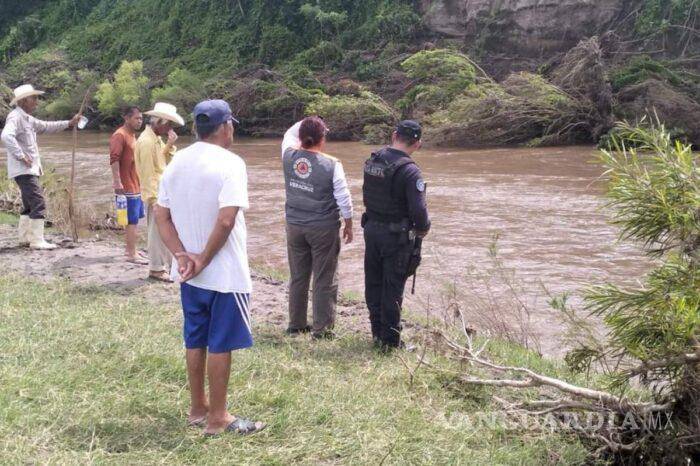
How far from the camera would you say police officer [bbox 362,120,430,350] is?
18.3 ft

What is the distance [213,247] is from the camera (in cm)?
383

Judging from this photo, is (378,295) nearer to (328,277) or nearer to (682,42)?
(328,277)

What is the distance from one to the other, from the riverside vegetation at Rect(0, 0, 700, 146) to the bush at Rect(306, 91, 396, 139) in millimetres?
45

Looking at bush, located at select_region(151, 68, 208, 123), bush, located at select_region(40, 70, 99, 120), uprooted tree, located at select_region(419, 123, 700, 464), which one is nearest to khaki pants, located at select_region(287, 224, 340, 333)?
uprooted tree, located at select_region(419, 123, 700, 464)

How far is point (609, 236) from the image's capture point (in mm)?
11148

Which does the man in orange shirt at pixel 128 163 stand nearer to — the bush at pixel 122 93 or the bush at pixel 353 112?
the bush at pixel 353 112

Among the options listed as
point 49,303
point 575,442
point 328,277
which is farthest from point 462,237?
point 575,442

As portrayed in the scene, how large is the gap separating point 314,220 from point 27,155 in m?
4.15

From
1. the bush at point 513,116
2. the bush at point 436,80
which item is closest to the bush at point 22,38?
the bush at point 436,80

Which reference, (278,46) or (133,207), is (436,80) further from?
(133,207)

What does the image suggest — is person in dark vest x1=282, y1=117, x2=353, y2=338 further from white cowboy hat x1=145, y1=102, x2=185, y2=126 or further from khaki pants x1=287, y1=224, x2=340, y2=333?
white cowboy hat x1=145, y1=102, x2=185, y2=126

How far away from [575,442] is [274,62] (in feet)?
99.8

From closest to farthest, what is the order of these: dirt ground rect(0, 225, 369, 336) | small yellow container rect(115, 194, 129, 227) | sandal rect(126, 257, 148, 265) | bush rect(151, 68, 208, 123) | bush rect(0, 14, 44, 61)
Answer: dirt ground rect(0, 225, 369, 336) < small yellow container rect(115, 194, 129, 227) < sandal rect(126, 257, 148, 265) < bush rect(151, 68, 208, 123) < bush rect(0, 14, 44, 61)

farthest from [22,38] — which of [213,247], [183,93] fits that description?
[213,247]
